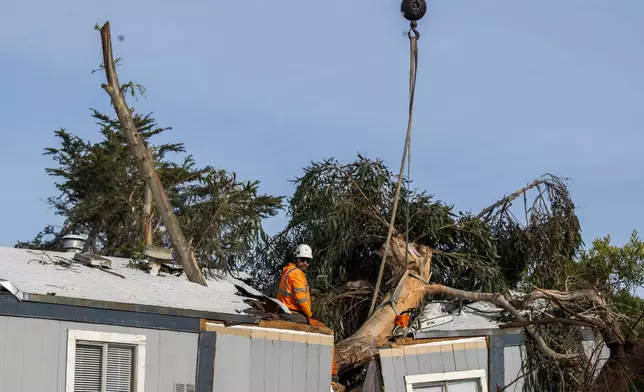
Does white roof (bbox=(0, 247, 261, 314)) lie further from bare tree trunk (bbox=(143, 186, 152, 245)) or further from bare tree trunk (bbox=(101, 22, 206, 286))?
bare tree trunk (bbox=(143, 186, 152, 245))

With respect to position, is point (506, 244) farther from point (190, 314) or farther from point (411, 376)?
point (190, 314)

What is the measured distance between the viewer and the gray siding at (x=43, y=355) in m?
11.0

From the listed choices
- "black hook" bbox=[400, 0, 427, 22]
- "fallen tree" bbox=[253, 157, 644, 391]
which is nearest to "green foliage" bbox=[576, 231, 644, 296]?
"fallen tree" bbox=[253, 157, 644, 391]

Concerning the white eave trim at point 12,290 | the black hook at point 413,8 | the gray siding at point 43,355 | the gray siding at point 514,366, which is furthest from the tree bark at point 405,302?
the white eave trim at point 12,290

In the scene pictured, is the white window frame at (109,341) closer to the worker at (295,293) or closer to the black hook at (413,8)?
the worker at (295,293)

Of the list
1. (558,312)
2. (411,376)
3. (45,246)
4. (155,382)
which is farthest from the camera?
(45,246)

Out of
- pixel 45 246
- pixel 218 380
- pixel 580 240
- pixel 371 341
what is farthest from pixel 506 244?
pixel 45 246

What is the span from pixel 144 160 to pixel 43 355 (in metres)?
4.96

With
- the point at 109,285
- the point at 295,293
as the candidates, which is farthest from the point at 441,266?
the point at 109,285

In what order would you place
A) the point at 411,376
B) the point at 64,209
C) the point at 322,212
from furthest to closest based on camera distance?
the point at 64,209, the point at 322,212, the point at 411,376

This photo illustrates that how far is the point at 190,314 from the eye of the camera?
12414 mm

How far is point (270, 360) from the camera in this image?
13078 mm

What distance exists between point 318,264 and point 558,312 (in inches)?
142

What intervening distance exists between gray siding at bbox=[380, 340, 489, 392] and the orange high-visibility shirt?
4.15 ft
